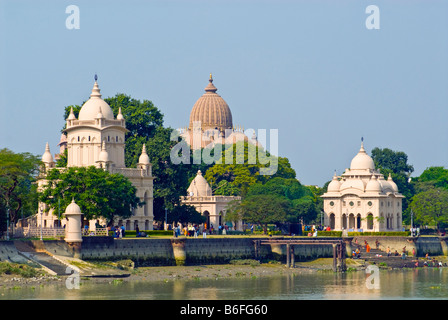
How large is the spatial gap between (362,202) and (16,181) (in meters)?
45.3

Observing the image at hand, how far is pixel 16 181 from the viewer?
87.6 metres

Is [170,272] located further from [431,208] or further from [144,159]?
[431,208]

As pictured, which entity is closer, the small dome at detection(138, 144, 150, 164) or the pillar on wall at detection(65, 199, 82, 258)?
the pillar on wall at detection(65, 199, 82, 258)

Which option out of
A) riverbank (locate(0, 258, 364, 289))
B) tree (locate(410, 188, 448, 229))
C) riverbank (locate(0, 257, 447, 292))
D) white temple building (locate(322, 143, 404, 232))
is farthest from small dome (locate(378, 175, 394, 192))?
riverbank (locate(0, 258, 364, 289))

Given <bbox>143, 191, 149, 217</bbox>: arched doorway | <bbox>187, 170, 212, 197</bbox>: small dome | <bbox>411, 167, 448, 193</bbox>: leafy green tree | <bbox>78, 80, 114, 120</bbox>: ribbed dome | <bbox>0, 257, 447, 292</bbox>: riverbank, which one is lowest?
<bbox>0, 257, 447, 292</bbox>: riverbank

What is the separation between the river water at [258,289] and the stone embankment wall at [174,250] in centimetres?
546

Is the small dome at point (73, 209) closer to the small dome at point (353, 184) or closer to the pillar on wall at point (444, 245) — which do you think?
the pillar on wall at point (444, 245)

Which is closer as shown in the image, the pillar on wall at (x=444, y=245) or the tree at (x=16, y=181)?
the tree at (x=16, y=181)

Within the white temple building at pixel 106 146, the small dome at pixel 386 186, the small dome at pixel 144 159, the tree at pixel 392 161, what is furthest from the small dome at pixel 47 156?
the tree at pixel 392 161

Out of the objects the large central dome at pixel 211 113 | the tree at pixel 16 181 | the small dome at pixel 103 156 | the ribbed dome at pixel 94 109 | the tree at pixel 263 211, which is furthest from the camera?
the large central dome at pixel 211 113

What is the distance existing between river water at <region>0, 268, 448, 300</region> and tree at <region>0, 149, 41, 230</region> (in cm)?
1324

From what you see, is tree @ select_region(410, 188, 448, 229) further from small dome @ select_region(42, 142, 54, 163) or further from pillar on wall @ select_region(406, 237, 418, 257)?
small dome @ select_region(42, 142, 54, 163)

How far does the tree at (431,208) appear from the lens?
417 feet

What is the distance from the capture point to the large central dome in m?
184
